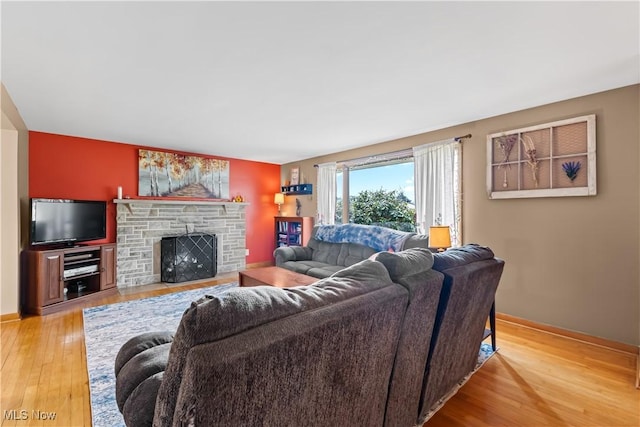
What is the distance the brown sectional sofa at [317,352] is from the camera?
0.75 m

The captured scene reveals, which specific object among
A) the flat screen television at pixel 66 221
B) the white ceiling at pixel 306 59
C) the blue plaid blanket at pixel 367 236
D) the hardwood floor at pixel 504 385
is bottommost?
the hardwood floor at pixel 504 385

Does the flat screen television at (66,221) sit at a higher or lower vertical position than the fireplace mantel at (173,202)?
lower

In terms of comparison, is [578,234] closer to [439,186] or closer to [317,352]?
[439,186]

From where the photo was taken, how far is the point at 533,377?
7.18 feet

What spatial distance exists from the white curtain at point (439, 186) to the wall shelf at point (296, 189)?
2372mm

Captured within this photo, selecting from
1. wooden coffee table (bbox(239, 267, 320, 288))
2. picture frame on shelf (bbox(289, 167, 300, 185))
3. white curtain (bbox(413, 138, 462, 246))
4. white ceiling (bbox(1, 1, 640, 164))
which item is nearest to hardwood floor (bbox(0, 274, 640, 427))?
white curtain (bbox(413, 138, 462, 246))

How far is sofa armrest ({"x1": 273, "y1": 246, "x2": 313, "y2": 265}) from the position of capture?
182 inches

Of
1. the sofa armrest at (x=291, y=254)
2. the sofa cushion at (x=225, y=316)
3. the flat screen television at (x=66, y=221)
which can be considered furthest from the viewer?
the sofa armrest at (x=291, y=254)

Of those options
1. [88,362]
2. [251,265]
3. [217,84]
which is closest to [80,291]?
[88,362]

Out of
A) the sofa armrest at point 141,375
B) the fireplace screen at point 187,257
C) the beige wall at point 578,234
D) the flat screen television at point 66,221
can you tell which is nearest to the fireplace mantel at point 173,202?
the flat screen television at point 66,221

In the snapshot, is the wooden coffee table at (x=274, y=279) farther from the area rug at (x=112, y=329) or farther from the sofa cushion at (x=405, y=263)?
the sofa cushion at (x=405, y=263)

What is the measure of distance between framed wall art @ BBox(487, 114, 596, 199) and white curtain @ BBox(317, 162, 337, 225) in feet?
8.58

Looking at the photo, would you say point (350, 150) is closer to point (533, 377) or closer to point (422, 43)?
point (422, 43)

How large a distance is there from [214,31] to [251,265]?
16.4 feet
